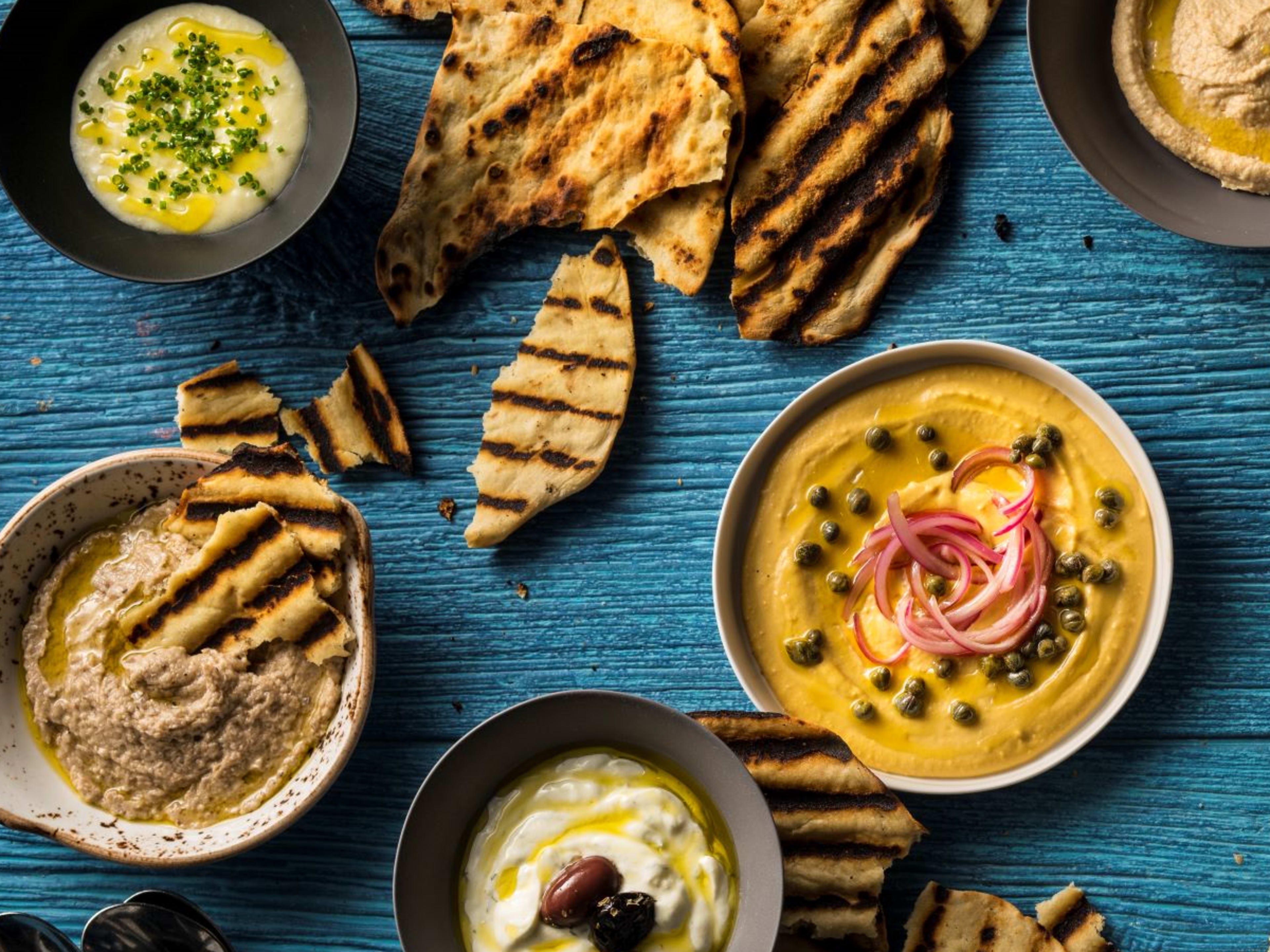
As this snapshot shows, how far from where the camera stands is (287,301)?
3.85 m

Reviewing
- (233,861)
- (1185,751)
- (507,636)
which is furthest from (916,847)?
(233,861)

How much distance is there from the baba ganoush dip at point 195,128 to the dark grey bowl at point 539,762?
5.34ft

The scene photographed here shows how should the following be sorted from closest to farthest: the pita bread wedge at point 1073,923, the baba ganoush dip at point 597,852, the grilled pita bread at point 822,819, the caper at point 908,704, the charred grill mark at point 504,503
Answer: the baba ganoush dip at point 597,852
the grilled pita bread at point 822,819
the caper at point 908,704
the pita bread wedge at point 1073,923
the charred grill mark at point 504,503

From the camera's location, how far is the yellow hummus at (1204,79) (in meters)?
3.39

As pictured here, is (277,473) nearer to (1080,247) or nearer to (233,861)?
(233,861)

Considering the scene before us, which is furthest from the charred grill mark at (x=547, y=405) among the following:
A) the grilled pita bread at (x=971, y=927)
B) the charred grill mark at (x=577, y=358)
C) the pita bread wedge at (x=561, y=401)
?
the grilled pita bread at (x=971, y=927)

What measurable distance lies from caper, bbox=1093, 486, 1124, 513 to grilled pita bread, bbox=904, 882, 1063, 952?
1112 mm

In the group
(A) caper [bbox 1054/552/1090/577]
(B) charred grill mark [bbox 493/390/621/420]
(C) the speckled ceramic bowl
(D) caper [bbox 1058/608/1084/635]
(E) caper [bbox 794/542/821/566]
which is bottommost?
(C) the speckled ceramic bowl

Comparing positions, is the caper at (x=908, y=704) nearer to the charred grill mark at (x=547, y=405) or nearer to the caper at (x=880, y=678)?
the caper at (x=880, y=678)

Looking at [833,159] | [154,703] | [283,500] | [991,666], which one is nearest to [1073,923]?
[991,666]

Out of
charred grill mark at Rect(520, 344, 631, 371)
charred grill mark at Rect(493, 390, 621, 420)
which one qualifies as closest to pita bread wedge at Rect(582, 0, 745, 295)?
charred grill mark at Rect(520, 344, 631, 371)

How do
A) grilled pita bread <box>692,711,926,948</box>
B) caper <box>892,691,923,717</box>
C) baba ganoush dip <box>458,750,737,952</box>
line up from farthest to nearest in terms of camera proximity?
caper <box>892,691,923,717</box> < grilled pita bread <box>692,711,926,948</box> < baba ganoush dip <box>458,750,737,952</box>

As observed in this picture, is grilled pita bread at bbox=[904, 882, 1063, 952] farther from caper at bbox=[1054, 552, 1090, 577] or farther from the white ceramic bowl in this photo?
caper at bbox=[1054, 552, 1090, 577]

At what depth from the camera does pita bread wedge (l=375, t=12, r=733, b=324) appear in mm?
3561
